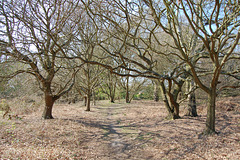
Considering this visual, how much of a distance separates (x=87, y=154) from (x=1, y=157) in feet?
7.45

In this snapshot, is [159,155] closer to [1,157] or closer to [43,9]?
[1,157]

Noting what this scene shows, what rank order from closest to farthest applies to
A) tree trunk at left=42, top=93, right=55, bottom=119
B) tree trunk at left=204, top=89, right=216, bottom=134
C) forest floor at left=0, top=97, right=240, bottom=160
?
1. forest floor at left=0, top=97, right=240, bottom=160
2. tree trunk at left=204, top=89, right=216, bottom=134
3. tree trunk at left=42, top=93, right=55, bottom=119

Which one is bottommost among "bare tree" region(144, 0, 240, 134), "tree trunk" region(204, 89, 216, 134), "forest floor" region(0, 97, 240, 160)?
"forest floor" region(0, 97, 240, 160)

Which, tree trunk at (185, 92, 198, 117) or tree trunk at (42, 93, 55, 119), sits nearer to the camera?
tree trunk at (42, 93, 55, 119)

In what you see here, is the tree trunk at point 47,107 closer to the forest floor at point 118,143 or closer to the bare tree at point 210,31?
the forest floor at point 118,143

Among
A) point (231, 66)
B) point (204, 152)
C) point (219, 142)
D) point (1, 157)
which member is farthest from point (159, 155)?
point (231, 66)

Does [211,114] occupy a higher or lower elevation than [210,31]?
lower

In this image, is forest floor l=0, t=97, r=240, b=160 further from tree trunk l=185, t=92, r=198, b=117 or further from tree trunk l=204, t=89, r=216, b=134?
tree trunk l=185, t=92, r=198, b=117

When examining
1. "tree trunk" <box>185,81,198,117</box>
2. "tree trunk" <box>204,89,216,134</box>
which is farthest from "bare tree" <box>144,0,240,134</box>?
"tree trunk" <box>185,81,198,117</box>

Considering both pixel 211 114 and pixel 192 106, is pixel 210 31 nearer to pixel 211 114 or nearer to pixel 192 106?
pixel 211 114

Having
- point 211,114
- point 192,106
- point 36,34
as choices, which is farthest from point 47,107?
point 192,106

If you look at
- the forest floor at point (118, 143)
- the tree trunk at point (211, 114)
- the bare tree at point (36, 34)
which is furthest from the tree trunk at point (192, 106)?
the bare tree at point (36, 34)

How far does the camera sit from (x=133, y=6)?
6.50 m

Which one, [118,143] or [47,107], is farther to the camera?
[47,107]
